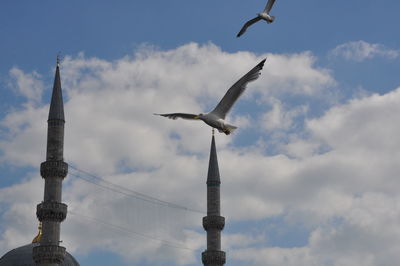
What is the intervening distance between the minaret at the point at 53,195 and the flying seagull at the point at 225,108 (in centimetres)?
3424

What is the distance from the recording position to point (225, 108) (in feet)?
72.1

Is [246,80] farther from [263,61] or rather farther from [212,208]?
[212,208]

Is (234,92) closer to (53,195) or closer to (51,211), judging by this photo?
(51,211)

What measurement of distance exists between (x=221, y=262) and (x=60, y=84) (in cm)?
2158

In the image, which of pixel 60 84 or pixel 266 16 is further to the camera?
pixel 60 84

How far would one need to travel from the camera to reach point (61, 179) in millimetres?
56312

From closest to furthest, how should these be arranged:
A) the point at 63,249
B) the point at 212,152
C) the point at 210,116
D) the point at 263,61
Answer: the point at 263,61 → the point at 210,116 → the point at 63,249 → the point at 212,152

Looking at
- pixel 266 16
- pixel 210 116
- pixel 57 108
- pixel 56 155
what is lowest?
pixel 210 116

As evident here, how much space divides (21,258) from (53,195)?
18263mm

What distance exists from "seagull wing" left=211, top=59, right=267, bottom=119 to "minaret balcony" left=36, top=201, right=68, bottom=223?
34906mm

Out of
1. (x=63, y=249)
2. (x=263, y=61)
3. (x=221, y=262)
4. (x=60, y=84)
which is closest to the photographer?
(x=263, y=61)

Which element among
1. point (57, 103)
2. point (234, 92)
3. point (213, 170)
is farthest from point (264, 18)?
point (213, 170)

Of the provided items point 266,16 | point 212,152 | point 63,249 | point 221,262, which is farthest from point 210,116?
point 212,152

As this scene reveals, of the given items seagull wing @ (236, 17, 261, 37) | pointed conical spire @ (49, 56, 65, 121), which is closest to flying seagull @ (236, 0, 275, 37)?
seagull wing @ (236, 17, 261, 37)
